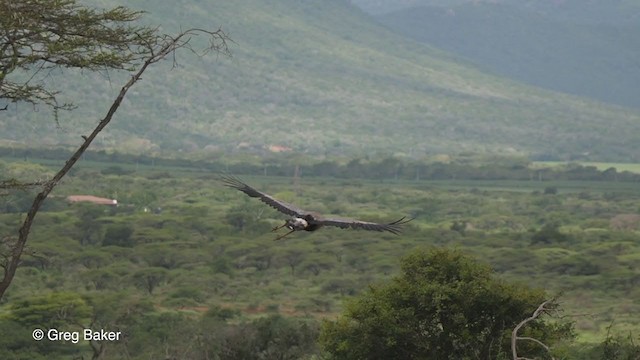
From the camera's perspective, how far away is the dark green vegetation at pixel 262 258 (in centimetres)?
4334

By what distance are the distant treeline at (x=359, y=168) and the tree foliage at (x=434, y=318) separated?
13271 cm

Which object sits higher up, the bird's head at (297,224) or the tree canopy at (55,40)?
the tree canopy at (55,40)

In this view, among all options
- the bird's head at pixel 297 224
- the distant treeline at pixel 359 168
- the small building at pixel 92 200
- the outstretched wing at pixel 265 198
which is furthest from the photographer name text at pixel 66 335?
the distant treeline at pixel 359 168

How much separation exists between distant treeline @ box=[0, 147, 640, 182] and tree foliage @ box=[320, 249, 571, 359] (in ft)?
435

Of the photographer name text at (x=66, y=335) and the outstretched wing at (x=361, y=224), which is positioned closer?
the outstretched wing at (x=361, y=224)

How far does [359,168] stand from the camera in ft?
586

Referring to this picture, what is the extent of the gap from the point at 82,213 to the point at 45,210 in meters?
9.97

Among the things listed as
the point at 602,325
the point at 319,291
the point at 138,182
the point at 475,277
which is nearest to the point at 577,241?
the point at 319,291

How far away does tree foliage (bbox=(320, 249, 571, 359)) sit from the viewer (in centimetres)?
2652

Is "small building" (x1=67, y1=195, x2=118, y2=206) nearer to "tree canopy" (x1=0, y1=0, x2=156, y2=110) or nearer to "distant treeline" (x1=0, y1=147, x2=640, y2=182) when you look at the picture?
"distant treeline" (x1=0, y1=147, x2=640, y2=182)

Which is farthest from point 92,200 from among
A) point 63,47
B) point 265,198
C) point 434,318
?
point 265,198

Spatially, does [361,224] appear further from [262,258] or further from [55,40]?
[262,258]

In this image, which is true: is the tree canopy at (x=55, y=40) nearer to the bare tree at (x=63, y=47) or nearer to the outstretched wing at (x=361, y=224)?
the bare tree at (x=63, y=47)

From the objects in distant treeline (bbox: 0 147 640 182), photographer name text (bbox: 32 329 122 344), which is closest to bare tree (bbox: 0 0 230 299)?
photographer name text (bbox: 32 329 122 344)
